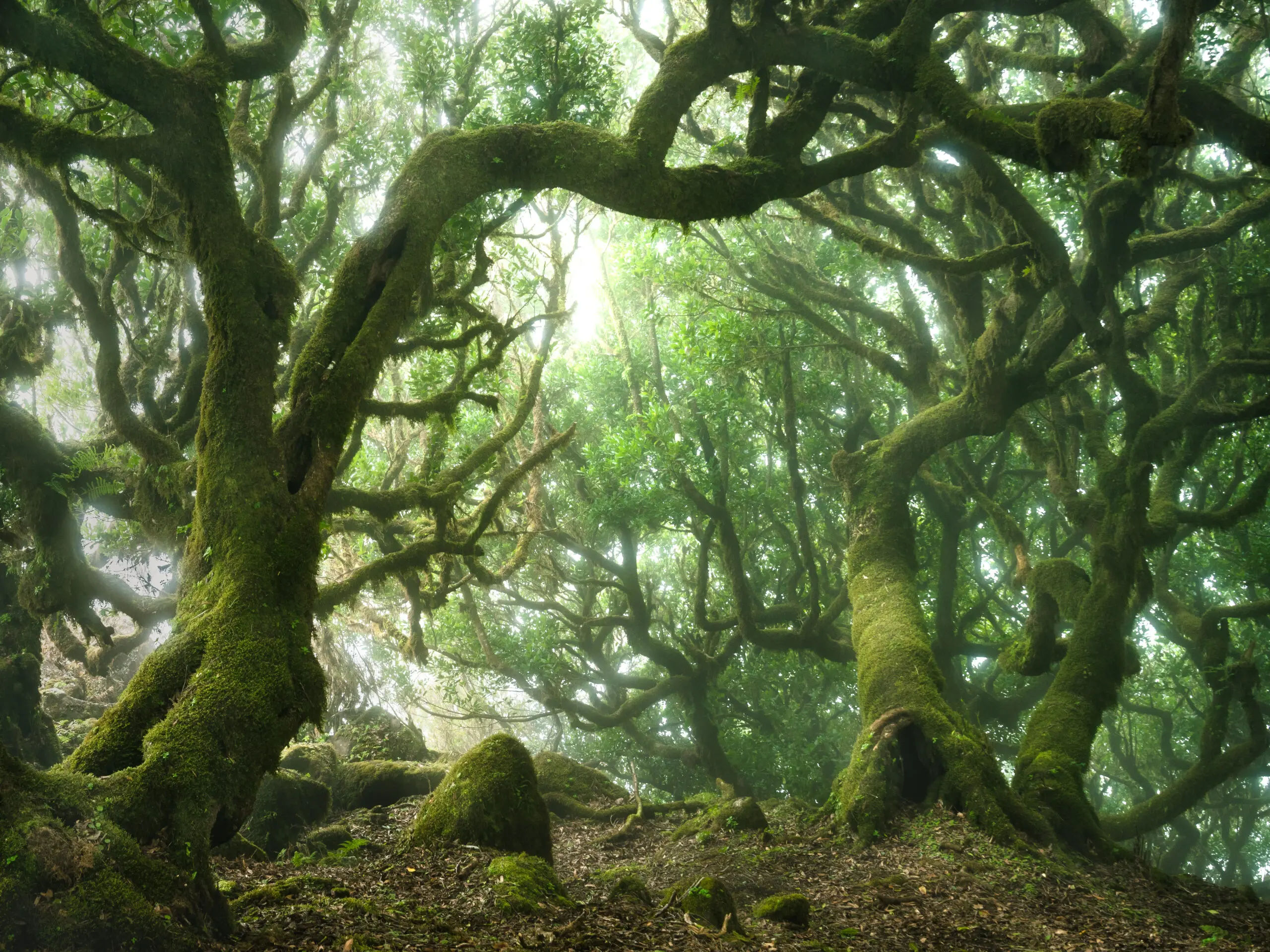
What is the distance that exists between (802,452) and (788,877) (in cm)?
1099

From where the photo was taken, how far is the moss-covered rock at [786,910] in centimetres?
613

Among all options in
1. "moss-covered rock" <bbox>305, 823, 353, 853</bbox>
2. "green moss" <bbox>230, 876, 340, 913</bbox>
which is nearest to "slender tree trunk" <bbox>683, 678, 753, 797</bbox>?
"moss-covered rock" <bbox>305, 823, 353, 853</bbox>

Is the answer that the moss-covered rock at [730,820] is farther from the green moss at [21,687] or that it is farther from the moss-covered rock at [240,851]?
the green moss at [21,687]

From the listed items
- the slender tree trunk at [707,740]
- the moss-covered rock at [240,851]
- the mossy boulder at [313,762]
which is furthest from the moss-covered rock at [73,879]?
the slender tree trunk at [707,740]

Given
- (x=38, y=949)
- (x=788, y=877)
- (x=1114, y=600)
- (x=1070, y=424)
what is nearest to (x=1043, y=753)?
(x=1114, y=600)

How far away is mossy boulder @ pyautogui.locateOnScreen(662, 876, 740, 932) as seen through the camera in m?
5.64

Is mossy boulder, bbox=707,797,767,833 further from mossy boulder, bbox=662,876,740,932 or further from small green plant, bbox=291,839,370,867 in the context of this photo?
small green plant, bbox=291,839,370,867

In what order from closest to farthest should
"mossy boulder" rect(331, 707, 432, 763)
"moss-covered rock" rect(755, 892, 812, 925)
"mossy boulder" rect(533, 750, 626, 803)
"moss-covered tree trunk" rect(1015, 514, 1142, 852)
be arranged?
"moss-covered rock" rect(755, 892, 812, 925)
"moss-covered tree trunk" rect(1015, 514, 1142, 852)
"mossy boulder" rect(533, 750, 626, 803)
"mossy boulder" rect(331, 707, 432, 763)

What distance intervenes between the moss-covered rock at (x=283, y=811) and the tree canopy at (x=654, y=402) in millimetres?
2111

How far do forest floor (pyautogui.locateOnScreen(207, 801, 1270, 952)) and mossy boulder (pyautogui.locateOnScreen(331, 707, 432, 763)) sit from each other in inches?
168

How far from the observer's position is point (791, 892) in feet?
24.2

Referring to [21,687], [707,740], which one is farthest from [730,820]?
[21,687]

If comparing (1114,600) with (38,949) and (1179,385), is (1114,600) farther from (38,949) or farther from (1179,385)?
(38,949)

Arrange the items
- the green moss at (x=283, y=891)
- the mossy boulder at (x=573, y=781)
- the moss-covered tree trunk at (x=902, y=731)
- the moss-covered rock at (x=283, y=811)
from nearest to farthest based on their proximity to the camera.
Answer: the green moss at (x=283, y=891), the moss-covered tree trunk at (x=902, y=731), the moss-covered rock at (x=283, y=811), the mossy boulder at (x=573, y=781)
